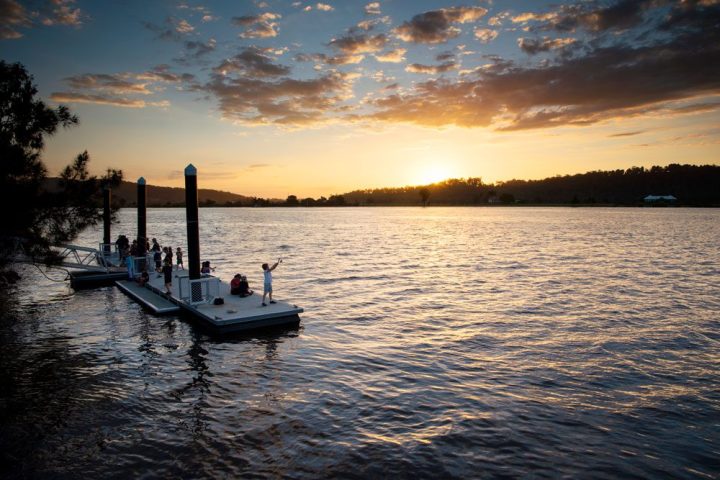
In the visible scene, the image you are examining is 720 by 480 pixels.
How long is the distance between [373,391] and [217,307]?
9.76 meters

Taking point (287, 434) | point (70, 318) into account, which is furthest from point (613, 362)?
point (70, 318)

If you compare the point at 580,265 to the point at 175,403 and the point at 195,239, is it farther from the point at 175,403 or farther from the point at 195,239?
the point at 175,403

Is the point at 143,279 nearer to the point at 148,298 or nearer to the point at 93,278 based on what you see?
the point at 148,298

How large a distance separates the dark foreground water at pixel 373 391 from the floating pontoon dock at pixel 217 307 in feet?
2.03

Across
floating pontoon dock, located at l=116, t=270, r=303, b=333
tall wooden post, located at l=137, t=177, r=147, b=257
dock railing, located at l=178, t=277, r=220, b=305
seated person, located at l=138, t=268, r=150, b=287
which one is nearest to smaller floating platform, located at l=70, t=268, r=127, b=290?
tall wooden post, located at l=137, t=177, r=147, b=257

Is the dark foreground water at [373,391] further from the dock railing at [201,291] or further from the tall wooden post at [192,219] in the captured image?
the tall wooden post at [192,219]

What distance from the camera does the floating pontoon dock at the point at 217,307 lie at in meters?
17.5

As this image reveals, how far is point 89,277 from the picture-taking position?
93.7ft

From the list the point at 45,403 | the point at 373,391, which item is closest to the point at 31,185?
the point at 45,403

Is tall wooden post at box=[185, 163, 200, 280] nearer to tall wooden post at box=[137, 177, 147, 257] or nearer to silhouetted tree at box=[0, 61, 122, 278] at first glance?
silhouetted tree at box=[0, 61, 122, 278]

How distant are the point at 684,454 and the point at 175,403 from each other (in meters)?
11.8

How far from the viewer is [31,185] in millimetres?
14266

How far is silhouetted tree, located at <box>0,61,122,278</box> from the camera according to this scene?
13680mm

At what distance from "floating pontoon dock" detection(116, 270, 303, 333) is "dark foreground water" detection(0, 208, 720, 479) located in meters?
0.62
